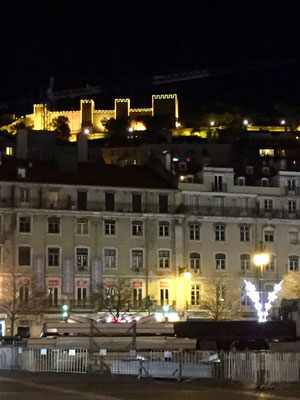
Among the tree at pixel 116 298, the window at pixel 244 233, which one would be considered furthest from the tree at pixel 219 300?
the tree at pixel 116 298

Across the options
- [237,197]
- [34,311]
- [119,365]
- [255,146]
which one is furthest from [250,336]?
[255,146]

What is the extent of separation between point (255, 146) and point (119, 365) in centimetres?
11007

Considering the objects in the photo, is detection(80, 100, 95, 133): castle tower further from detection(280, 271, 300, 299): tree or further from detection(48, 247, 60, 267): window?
detection(48, 247, 60, 267): window

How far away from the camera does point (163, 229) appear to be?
277 feet

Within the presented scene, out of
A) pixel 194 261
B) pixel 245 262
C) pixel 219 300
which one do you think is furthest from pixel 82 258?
pixel 245 262

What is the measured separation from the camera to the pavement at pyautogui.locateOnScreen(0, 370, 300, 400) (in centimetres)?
2947

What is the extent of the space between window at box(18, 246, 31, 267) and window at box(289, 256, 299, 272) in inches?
974

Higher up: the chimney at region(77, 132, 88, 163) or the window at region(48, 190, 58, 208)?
the chimney at region(77, 132, 88, 163)

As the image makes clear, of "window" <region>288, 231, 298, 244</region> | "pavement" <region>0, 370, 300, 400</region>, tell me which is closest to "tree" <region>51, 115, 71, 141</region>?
"window" <region>288, 231, 298, 244</region>

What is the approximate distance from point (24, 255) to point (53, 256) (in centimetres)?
248

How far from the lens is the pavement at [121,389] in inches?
1160

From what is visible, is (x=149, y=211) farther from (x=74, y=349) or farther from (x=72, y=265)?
(x=74, y=349)

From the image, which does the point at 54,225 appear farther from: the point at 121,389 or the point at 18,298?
the point at 121,389

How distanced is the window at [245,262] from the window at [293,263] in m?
4.24
